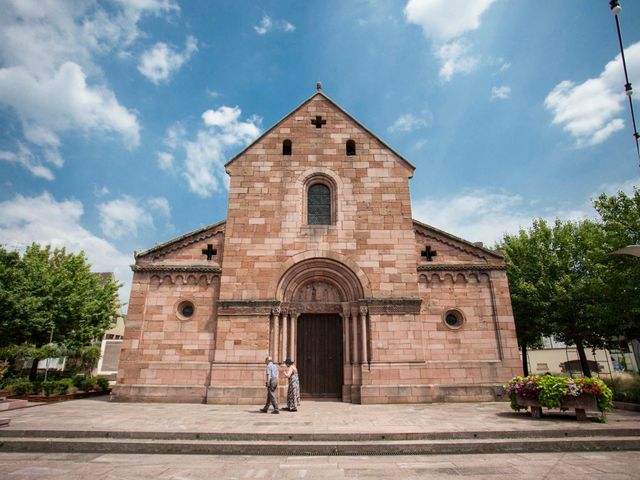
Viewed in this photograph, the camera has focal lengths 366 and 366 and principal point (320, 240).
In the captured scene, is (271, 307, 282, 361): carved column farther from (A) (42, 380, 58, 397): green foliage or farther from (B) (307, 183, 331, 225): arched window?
(A) (42, 380, 58, 397): green foliage

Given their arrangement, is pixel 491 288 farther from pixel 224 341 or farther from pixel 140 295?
pixel 140 295

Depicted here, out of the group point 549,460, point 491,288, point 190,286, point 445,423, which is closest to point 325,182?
point 190,286

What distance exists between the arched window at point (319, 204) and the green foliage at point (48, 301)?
51.6 ft

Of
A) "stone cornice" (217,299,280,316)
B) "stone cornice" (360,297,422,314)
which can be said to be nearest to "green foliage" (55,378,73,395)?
"stone cornice" (217,299,280,316)

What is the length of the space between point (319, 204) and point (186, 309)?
733cm

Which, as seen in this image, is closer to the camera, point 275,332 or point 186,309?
point 275,332

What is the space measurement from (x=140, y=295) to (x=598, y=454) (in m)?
15.6

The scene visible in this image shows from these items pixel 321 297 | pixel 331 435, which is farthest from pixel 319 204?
pixel 331 435

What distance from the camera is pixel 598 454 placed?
782 cm

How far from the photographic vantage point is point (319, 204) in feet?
54.9

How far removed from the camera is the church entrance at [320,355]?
15.0 metres

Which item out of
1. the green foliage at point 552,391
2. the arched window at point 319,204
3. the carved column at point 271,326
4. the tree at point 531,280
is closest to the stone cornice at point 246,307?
the carved column at point 271,326

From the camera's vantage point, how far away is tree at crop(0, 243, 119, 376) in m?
19.3

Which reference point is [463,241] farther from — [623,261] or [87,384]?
[87,384]
